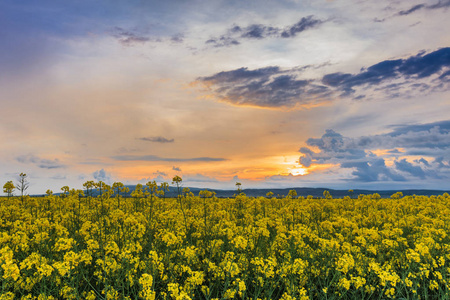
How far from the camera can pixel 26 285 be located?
5.47 meters

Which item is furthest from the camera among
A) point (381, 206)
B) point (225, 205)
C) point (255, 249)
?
point (381, 206)

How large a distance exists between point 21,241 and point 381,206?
18.3 meters

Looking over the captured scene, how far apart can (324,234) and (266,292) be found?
4105 millimetres

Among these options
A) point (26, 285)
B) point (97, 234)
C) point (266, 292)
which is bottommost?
point (266, 292)

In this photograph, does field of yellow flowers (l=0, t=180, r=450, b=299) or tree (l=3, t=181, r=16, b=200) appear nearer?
field of yellow flowers (l=0, t=180, r=450, b=299)

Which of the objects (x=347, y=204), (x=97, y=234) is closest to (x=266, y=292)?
(x=97, y=234)

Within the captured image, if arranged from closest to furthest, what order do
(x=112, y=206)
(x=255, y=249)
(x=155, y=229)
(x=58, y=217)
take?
(x=255, y=249) < (x=155, y=229) < (x=58, y=217) < (x=112, y=206)

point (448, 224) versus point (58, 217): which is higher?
point (58, 217)

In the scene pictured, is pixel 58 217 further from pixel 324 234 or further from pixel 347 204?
pixel 347 204

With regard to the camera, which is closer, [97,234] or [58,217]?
[97,234]

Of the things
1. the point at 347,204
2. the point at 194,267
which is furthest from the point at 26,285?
the point at 347,204

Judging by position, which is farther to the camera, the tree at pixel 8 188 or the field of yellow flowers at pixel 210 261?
the tree at pixel 8 188

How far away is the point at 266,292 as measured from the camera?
5.63 m

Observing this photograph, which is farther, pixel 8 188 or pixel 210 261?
pixel 8 188
